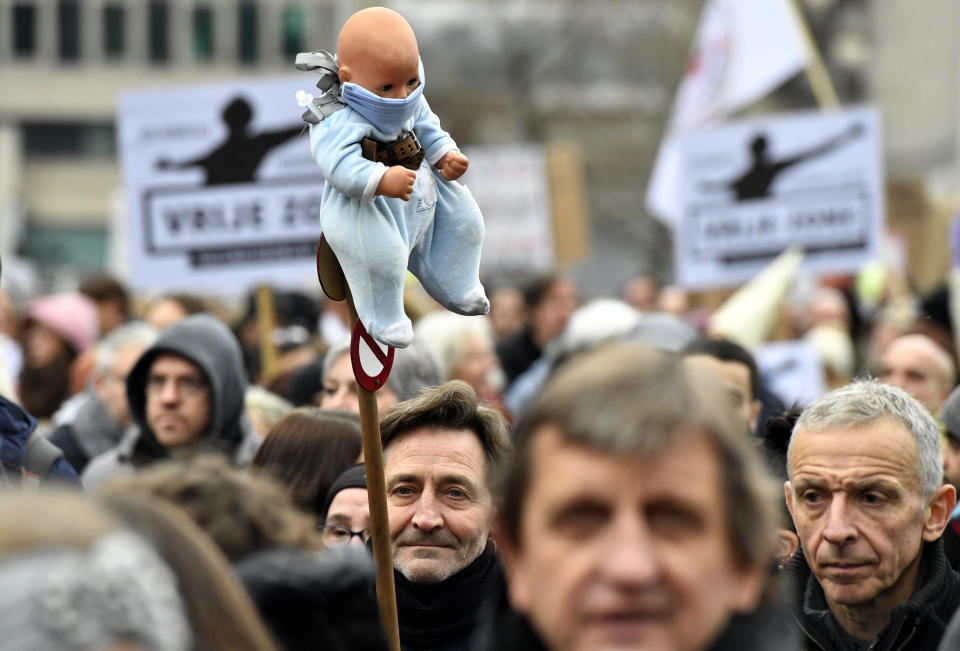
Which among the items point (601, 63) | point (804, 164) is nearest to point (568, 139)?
point (601, 63)

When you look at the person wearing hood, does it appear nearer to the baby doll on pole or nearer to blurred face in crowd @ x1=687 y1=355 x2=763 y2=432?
blurred face in crowd @ x1=687 y1=355 x2=763 y2=432

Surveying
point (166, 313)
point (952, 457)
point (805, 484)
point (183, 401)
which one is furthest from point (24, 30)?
point (805, 484)

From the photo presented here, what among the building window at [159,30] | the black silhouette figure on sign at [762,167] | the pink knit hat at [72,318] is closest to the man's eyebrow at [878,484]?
the pink knit hat at [72,318]

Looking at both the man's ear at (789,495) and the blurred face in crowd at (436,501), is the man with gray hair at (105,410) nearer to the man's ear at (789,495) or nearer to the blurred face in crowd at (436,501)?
the blurred face in crowd at (436,501)

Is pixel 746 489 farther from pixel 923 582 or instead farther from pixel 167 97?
pixel 167 97

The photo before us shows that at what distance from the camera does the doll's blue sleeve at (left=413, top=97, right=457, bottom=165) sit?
2920mm

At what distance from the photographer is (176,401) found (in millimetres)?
5512

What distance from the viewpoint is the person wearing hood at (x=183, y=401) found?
17.9ft

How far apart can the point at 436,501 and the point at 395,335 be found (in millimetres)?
955

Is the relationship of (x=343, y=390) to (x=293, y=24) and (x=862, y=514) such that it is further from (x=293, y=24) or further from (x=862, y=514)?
(x=293, y=24)

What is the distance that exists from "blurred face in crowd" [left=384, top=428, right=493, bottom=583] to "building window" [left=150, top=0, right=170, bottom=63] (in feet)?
197

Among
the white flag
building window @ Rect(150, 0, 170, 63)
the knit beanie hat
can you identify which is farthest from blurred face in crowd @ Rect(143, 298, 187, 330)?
building window @ Rect(150, 0, 170, 63)

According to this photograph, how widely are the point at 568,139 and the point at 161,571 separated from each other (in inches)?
1632

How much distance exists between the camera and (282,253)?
7.54m
